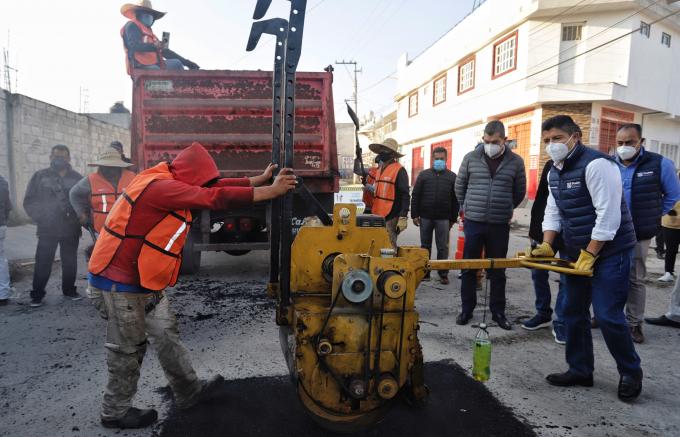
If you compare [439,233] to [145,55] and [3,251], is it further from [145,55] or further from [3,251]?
[3,251]

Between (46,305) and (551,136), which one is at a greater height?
(551,136)

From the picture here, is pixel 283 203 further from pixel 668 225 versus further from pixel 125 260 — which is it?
pixel 668 225

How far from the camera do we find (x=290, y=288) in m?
2.31

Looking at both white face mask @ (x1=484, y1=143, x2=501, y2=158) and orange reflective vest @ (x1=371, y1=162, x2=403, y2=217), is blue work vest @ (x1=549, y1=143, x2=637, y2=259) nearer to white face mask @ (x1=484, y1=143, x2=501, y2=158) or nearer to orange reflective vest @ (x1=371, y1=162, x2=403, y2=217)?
white face mask @ (x1=484, y1=143, x2=501, y2=158)

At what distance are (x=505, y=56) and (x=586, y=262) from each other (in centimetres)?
1467

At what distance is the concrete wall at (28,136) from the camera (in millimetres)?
9141

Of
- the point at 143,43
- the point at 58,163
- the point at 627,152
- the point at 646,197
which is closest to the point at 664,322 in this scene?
the point at 646,197

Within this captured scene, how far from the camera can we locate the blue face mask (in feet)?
19.1

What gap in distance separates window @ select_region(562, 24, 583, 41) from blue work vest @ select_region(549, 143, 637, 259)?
1344 centimetres

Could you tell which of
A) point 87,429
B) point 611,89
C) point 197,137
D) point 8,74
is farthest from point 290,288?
point 8,74

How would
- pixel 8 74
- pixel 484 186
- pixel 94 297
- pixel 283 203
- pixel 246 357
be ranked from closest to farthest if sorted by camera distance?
pixel 283 203 < pixel 94 297 < pixel 246 357 < pixel 484 186 < pixel 8 74

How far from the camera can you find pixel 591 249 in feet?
8.53

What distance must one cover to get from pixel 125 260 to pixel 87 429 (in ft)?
3.25

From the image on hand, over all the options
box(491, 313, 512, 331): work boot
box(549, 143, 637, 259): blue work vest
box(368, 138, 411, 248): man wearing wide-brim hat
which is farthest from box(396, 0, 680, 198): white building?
box(549, 143, 637, 259): blue work vest
